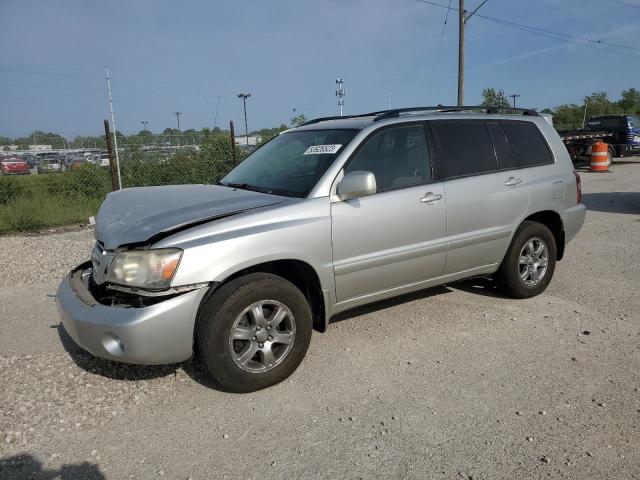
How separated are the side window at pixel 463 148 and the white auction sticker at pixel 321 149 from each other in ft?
3.12

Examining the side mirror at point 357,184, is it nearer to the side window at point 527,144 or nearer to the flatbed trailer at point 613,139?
the side window at point 527,144

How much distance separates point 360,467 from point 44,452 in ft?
5.65

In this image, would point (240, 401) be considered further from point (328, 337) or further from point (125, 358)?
point (328, 337)

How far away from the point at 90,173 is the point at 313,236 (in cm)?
885

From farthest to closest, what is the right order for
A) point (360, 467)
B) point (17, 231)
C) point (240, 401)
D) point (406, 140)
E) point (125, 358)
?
point (17, 231), point (406, 140), point (240, 401), point (125, 358), point (360, 467)

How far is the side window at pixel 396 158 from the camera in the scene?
149 inches

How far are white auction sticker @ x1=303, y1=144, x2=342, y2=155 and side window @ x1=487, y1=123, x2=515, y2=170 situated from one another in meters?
1.69

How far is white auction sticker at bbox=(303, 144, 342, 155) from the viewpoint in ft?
12.4

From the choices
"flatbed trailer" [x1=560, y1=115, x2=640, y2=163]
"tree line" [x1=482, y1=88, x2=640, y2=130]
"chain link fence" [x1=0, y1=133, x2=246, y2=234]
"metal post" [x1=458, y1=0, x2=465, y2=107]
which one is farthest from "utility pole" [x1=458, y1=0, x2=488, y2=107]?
"tree line" [x1=482, y1=88, x2=640, y2=130]

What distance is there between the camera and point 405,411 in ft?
9.98

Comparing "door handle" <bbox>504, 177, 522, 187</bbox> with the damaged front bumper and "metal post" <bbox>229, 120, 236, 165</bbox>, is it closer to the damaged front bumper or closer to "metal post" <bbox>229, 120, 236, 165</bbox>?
the damaged front bumper

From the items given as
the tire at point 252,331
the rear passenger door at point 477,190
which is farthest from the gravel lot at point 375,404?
the rear passenger door at point 477,190

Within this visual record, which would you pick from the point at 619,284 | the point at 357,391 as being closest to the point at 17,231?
the point at 357,391

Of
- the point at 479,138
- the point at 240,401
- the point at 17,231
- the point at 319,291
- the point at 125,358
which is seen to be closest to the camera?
the point at 125,358
